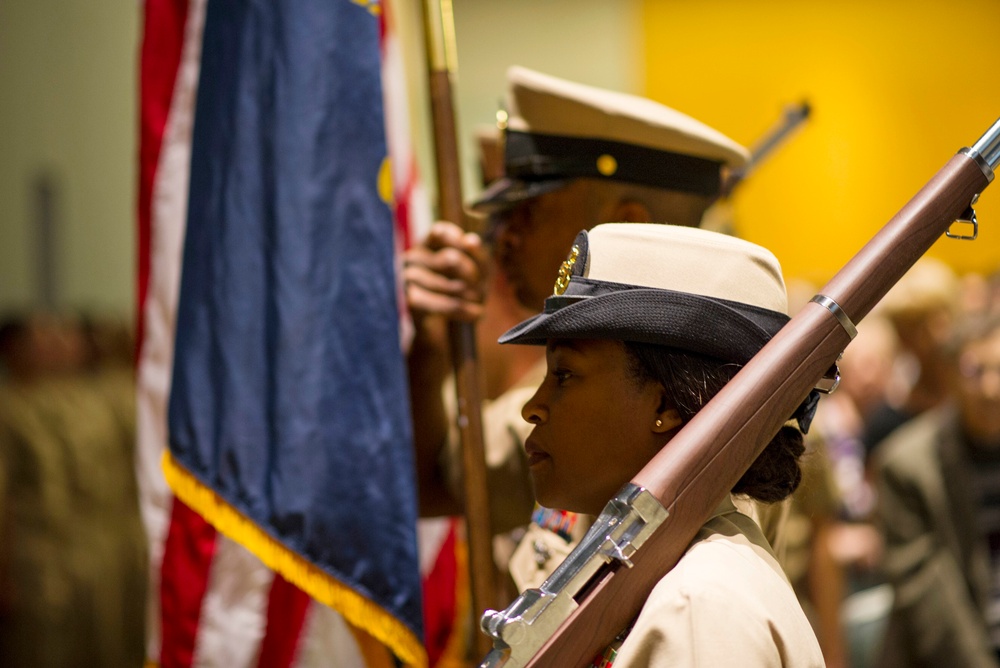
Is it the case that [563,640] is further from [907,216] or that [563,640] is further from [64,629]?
[64,629]

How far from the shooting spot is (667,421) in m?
1.19

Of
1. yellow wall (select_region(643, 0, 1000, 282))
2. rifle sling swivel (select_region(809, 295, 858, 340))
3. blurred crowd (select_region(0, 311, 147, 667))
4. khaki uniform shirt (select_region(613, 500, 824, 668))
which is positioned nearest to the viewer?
khaki uniform shirt (select_region(613, 500, 824, 668))

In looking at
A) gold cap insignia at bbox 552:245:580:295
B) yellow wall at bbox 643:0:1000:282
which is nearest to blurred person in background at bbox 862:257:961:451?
yellow wall at bbox 643:0:1000:282

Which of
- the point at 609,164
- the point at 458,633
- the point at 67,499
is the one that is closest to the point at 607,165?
the point at 609,164

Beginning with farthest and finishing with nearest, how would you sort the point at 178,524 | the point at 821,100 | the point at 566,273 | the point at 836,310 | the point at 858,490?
the point at 821,100 < the point at 858,490 < the point at 178,524 < the point at 566,273 < the point at 836,310

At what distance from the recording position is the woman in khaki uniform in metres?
1.14

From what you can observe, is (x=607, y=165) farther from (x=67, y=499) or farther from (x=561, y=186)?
(x=67, y=499)

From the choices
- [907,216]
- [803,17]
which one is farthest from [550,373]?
[803,17]

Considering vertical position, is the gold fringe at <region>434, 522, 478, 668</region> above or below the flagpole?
below

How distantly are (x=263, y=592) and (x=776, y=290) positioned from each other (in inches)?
44.7

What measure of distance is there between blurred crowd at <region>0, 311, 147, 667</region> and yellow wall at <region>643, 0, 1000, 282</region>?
147 inches

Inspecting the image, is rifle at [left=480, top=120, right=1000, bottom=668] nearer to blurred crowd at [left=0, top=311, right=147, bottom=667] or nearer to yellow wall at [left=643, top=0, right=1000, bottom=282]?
blurred crowd at [left=0, top=311, right=147, bottom=667]

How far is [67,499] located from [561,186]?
3.33 m

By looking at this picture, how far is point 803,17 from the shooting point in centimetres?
681
